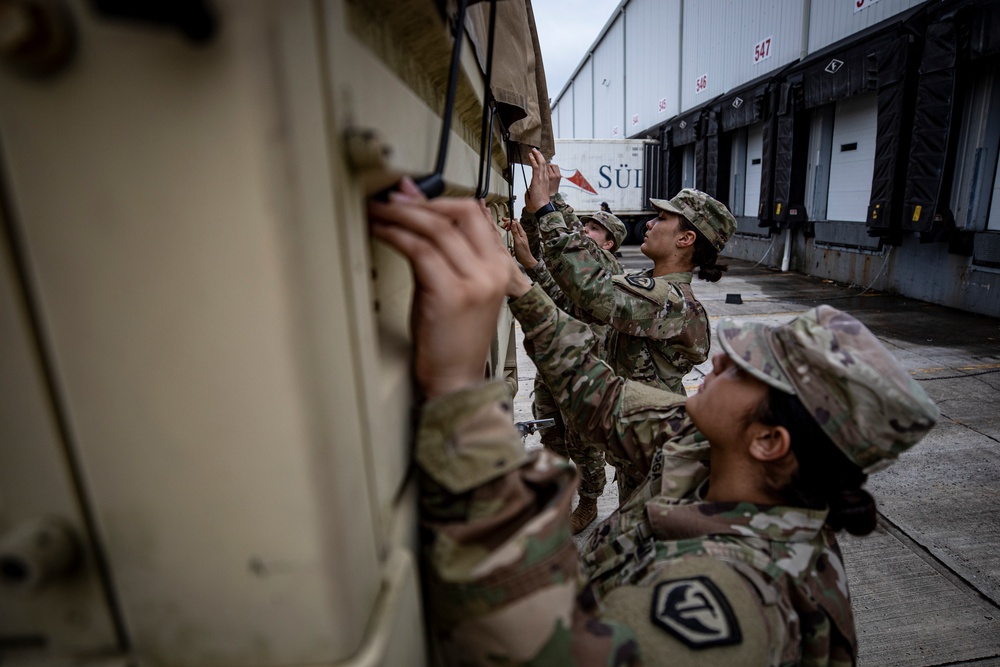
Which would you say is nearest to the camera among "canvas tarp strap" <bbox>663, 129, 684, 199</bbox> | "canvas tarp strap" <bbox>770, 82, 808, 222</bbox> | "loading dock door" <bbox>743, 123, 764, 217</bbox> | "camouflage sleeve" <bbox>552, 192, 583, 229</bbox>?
"camouflage sleeve" <bbox>552, 192, 583, 229</bbox>

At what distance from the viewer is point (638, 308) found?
7.86ft

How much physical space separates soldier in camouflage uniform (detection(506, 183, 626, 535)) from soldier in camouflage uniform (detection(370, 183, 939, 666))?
113cm

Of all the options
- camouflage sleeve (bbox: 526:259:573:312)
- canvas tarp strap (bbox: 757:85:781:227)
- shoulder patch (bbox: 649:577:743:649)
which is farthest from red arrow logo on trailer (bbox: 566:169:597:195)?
shoulder patch (bbox: 649:577:743:649)

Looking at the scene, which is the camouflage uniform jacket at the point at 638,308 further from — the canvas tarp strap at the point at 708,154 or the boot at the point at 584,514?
the canvas tarp strap at the point at 708,154

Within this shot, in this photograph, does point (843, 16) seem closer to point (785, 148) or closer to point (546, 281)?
point (785, 148)

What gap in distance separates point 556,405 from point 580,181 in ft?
40.9

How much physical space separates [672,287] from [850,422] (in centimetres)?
148

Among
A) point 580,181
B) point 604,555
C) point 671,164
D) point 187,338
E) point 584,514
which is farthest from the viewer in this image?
point 671,164

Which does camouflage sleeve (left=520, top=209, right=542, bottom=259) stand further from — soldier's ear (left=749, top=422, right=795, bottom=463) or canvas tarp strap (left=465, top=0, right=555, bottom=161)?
soldier's ear (left=749, top=422, right=795, bottom=463)

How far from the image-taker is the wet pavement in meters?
2.06

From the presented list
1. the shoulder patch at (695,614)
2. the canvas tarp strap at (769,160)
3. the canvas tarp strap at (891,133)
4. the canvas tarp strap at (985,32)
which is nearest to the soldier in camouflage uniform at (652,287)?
the shoulder patch at (695,614)

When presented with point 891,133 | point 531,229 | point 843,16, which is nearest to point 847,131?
point 843,16

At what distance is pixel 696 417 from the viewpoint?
1.25 metres

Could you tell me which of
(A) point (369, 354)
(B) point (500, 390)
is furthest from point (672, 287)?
(A) point (369, 354)
